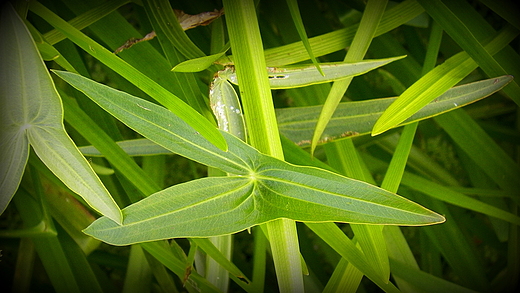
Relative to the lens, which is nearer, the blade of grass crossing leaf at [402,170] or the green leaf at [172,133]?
the green leaf at [172,133]

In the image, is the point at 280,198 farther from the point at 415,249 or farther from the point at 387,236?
the point at 415,249

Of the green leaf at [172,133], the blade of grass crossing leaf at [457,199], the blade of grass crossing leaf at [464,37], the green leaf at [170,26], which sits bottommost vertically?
the green leaf at [172,133]

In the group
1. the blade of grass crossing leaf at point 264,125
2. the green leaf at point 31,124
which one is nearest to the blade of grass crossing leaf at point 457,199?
the blade of grass crossing leaf at point 264,125

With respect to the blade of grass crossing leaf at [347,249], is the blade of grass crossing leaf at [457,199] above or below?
above

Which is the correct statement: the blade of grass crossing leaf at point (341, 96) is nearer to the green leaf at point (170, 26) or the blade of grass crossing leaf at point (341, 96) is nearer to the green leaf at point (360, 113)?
the green leaf at point (360, 113)

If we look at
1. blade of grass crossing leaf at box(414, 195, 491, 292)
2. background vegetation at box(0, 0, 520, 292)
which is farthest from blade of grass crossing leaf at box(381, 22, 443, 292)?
blade of grass crossing leaf at box(414, 195, 491, 292)

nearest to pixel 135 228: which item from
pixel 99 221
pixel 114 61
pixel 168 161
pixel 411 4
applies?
pixel 99 221
